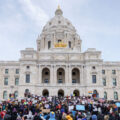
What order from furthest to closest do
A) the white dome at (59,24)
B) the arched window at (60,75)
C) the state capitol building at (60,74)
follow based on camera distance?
the white dome at (59,24) → the arched window at (60,75) → the state capitol building at (60,74)

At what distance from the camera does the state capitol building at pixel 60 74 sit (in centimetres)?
6341

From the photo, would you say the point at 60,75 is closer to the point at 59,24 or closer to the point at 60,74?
the point at 60,74

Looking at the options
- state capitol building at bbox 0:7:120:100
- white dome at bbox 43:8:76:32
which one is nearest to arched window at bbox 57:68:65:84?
state capitol building at bbox 0:7:120:100

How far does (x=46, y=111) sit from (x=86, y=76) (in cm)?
4322

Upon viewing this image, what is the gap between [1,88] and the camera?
6744 centimetres

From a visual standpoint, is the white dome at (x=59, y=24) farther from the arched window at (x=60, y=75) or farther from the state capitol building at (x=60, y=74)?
the arched window at (x=60, y=75)

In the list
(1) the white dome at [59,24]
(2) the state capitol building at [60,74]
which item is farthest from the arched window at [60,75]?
(1) the white dome at [59,24]

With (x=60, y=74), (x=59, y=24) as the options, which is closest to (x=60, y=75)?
(x=60, y=74)

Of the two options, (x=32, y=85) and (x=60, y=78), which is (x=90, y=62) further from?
(x=32, y=85)

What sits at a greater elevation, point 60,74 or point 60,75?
point 60,74

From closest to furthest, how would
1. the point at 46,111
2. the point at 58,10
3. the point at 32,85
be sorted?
the point at 46,111 → the point at 32,85 → the point at 58,10

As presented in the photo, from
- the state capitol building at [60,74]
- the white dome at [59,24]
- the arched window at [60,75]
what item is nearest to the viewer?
the state capitol building at [60,74]

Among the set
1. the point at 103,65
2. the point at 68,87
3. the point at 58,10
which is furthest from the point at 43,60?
the point at 58,10

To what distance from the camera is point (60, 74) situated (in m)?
70.4
